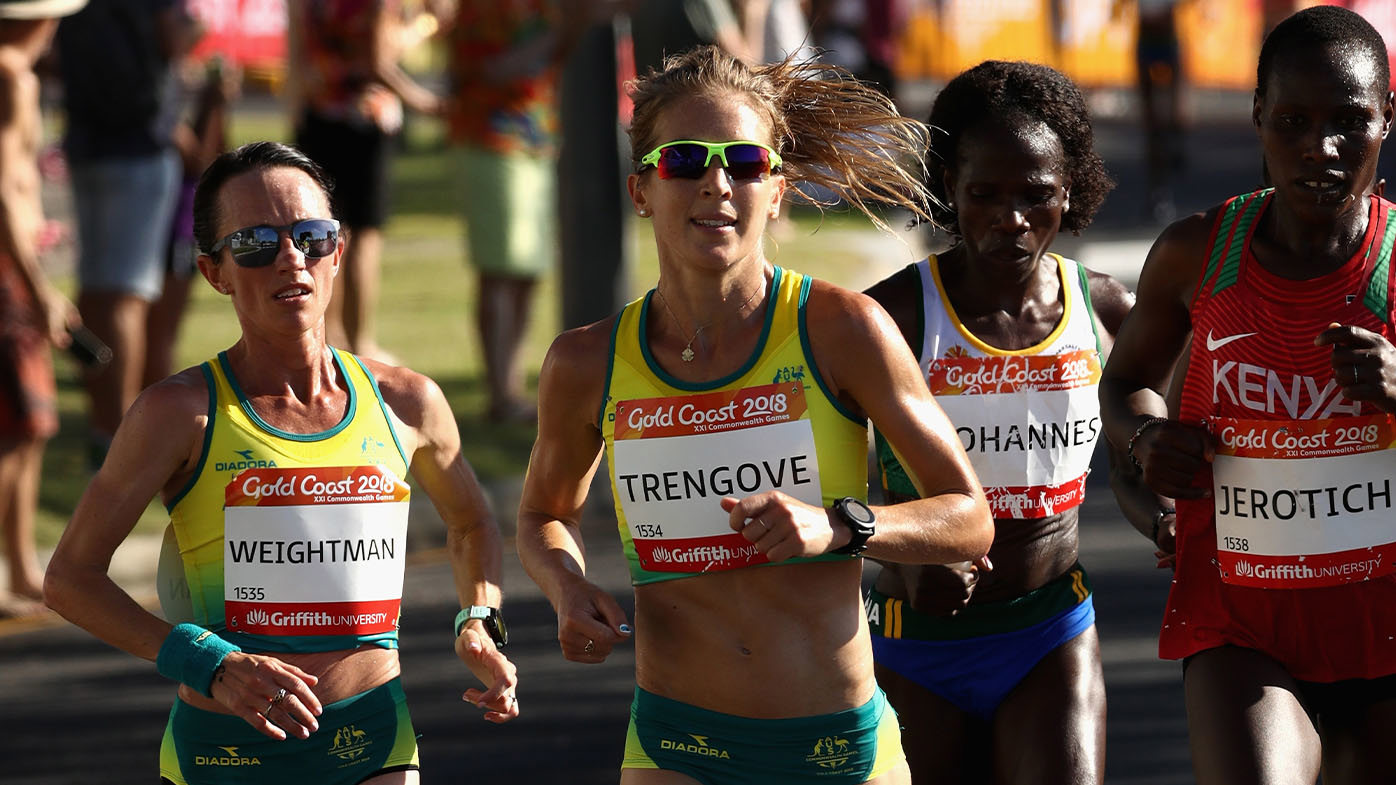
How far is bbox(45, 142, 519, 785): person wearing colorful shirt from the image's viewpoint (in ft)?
12.5

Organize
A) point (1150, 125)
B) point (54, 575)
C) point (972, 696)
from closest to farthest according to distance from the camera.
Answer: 1. point (54, 575)
2. point (972, 696)
3. point (1150, 125)

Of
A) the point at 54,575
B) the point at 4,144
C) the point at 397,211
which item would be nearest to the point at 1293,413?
the point at 54,575

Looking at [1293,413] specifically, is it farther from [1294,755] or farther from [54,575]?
[54,575]

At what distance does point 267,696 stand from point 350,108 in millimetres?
7030

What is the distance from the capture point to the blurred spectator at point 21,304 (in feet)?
24.6

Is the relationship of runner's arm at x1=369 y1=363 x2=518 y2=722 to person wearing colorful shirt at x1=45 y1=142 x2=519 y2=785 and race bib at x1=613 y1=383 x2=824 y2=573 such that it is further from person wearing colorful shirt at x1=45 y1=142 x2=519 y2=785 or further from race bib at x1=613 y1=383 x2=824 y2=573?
race bib at x1=613 y1=383 x2=824 y2=573

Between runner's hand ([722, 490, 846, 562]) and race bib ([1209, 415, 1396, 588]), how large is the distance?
1.04 m

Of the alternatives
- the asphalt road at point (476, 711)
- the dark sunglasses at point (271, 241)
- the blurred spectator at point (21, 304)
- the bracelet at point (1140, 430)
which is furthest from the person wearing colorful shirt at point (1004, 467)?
the blurred spectator at point (21, 304)

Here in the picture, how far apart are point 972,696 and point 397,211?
604 inches

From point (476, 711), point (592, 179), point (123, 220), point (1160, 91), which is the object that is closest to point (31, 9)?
point (123, 220)

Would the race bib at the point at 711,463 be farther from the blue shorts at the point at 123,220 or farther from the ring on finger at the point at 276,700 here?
the blue shorts at the point at 123,220

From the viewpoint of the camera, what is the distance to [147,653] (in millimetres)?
3709

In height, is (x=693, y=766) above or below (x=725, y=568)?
below

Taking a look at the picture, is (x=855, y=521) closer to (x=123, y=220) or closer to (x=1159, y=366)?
(x=1159, y=366)
